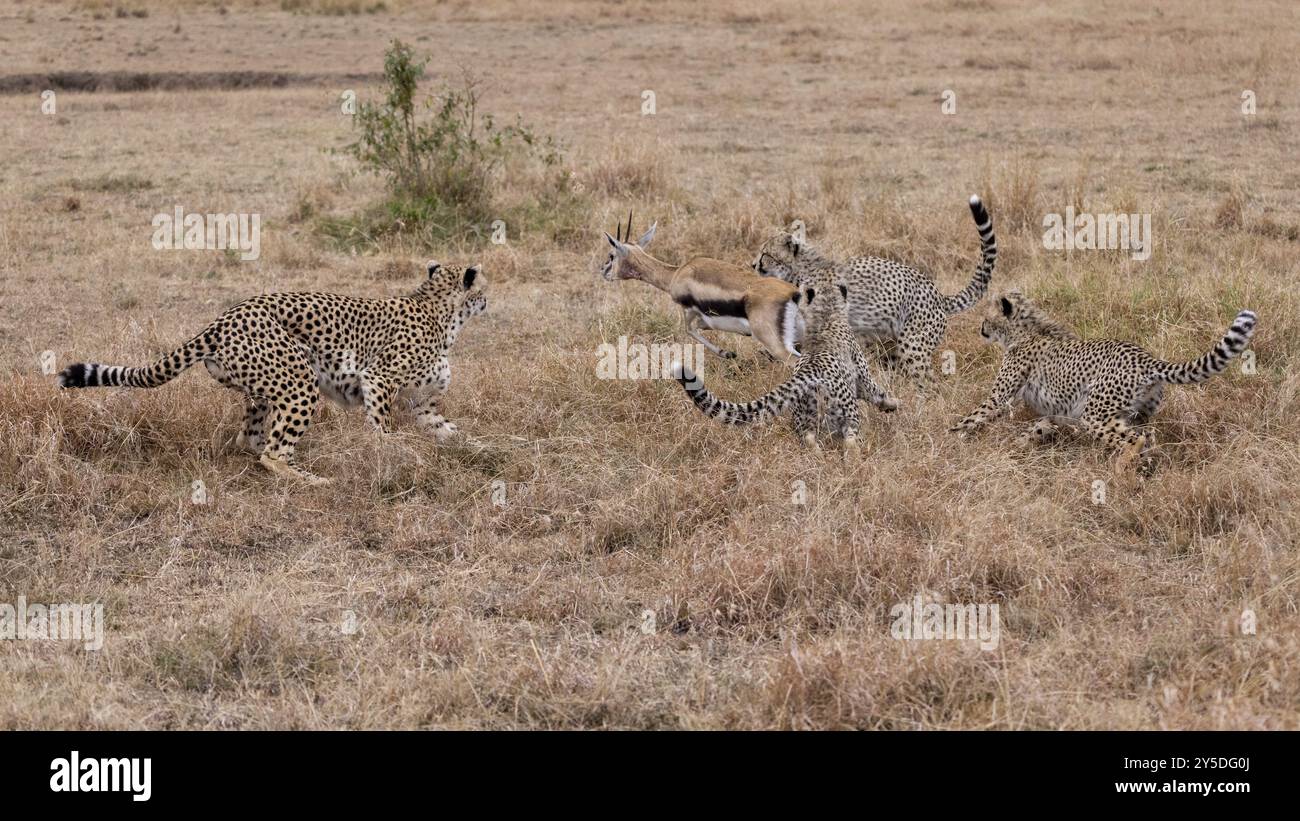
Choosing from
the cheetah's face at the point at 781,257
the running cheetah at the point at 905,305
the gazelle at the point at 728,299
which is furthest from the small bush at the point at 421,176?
the running cheetah at the point at 905,305

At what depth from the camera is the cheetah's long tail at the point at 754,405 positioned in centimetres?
623

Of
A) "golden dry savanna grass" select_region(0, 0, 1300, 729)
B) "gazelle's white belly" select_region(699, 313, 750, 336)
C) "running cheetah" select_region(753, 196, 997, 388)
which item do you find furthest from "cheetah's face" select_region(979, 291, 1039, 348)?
"gazelle's white belly" select_region(699, 313, 750, 336)

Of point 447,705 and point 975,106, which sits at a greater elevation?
point 975,106

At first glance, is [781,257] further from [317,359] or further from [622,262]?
[317,359]

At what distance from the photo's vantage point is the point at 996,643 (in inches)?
187

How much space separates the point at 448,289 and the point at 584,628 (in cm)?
271

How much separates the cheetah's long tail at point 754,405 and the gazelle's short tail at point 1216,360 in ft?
5.24

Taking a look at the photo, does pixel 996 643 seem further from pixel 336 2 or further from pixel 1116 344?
pixel 336 2

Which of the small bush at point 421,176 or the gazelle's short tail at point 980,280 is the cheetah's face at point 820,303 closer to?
the gazelle's short tail at point 980,280

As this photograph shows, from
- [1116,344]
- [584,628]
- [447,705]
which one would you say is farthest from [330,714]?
[1116,344]

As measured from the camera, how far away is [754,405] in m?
6.47

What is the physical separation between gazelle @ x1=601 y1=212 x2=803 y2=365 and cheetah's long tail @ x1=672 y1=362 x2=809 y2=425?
0.68m

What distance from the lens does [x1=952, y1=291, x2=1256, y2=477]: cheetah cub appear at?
6.43m
